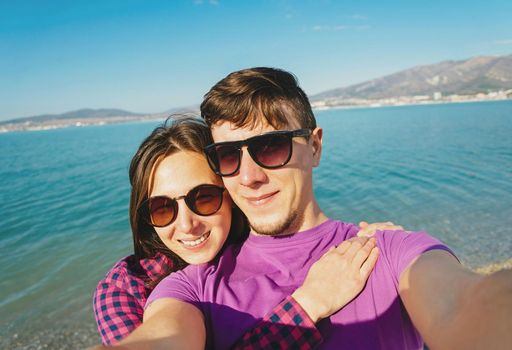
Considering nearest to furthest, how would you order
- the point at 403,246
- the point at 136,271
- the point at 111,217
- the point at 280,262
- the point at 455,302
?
the point at 455,302 < the point at 403,246 < the point at 280,262 < the point at 136,271 < the point at 111,217

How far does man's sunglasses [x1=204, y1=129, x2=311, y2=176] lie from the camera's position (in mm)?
2232

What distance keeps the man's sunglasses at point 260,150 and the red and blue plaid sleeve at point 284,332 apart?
0.89 meters

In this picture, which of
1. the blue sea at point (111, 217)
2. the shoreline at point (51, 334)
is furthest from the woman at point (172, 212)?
the blue sea at point (111, 217)

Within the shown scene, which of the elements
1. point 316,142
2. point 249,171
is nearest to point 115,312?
point 249,171

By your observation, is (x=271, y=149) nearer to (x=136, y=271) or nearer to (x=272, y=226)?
(x=272, y=226)

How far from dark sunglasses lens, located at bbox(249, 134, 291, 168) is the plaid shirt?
0.84 meters

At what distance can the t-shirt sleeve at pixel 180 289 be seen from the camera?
2004 millimetres

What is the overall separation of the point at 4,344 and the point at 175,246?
267 inches

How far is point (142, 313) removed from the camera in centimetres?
250

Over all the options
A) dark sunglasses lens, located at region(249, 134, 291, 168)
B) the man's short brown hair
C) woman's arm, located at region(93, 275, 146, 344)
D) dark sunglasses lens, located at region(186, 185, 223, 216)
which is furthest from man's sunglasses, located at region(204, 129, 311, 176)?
woman's arm, located at region(93, 275, 146, 344)

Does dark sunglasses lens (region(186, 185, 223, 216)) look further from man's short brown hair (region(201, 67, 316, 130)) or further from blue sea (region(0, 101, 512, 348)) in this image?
blue sea (region(0, 101, 512, 348))

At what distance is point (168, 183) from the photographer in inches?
95.0

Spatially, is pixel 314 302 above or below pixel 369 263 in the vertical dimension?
below

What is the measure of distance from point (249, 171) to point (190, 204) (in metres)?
0.49
